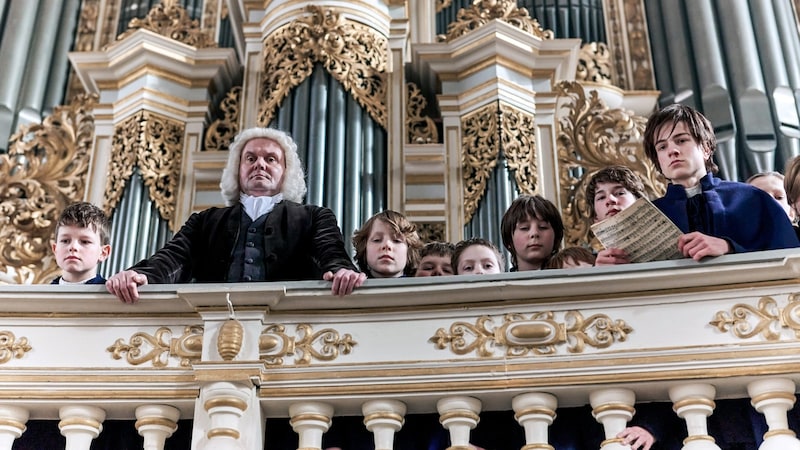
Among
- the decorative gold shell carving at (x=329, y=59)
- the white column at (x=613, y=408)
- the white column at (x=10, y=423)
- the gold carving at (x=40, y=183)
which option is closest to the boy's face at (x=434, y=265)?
the white column at (x=613, y=408)

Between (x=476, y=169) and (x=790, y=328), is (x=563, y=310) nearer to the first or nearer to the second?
(x=790, y=328)

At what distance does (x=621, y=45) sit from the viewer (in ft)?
24.8

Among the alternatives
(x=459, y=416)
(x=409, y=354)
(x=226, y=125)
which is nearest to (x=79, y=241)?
(x=409, y=354)

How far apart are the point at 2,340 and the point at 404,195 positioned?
10.7 ft

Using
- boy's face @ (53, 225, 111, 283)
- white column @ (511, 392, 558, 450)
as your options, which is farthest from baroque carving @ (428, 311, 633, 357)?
boy's face @ (53, 225, 111, 283)

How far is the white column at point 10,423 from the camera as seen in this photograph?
112 inches

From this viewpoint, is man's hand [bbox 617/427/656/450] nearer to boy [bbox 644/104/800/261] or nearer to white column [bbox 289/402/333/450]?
boy [bbox 644/104/800/261]

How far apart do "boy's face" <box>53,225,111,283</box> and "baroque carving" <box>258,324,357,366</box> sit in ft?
3.10

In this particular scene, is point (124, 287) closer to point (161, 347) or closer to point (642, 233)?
point (161, 347)

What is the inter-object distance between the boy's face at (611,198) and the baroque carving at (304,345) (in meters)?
1.18

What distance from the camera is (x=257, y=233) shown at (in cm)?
355

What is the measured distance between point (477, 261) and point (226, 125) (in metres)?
3.27

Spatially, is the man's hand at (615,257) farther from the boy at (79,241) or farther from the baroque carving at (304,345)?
the boy at (79,241)

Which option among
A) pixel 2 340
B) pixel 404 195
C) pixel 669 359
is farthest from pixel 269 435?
pixel 404 195
